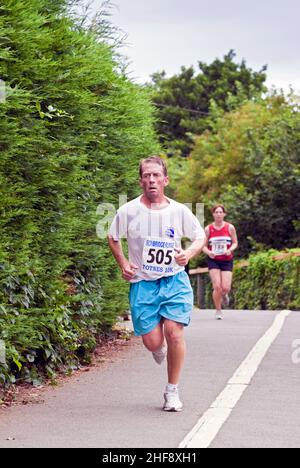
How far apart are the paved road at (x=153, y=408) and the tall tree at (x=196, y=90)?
58.6 meters

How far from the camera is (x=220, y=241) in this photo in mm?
18875

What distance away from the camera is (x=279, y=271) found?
30312mm

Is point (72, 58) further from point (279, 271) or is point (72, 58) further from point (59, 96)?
point (279, 271)

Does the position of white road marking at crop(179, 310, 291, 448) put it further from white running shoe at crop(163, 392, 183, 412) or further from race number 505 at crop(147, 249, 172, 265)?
race number 505 at crop(147, 249, 172, 265)

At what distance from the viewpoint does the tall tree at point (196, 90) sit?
2795 inches

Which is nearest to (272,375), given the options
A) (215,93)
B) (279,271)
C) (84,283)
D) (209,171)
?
(84,283)

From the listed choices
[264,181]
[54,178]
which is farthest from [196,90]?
[54,178]

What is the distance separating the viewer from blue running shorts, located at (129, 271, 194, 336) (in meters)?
8.61

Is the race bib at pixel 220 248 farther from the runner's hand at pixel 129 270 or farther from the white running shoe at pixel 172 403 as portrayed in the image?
the white running shoe at pixel 172 403

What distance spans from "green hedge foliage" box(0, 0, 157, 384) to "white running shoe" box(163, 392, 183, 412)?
1.24m

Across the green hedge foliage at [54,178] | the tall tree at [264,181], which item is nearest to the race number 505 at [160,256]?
the green hedge foliage at [54,178]

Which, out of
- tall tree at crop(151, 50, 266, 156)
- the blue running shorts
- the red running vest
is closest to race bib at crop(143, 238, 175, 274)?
the blue running shorts

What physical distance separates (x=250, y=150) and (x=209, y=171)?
17.5 ft

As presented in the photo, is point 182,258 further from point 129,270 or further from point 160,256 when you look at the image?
point 129,270
